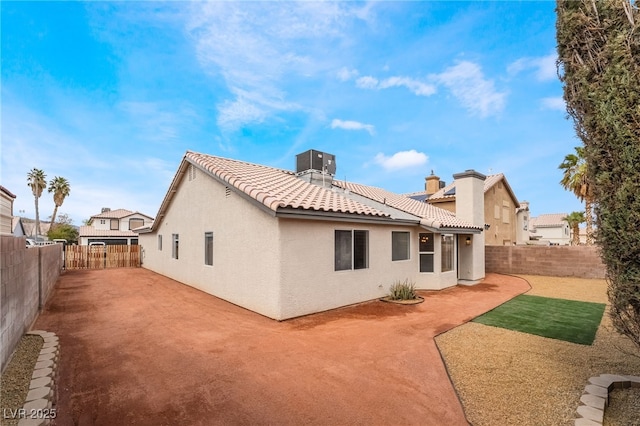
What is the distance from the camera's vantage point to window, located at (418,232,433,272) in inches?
495

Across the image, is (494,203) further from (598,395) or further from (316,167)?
(598,395)

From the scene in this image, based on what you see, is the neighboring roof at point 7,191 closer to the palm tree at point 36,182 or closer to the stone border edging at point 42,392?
the stone border edging at point 42,392

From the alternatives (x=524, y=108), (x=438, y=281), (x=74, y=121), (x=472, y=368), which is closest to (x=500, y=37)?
(x=524, y=108)

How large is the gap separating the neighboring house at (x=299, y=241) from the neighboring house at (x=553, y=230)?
44.1 m

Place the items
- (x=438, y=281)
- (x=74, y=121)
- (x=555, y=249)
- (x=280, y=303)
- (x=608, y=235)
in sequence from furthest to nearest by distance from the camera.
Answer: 1. (x=555, y=249)
2. (x=74, y=121)
3. (x=438, y=281)
4. (x=280, y=303)
5. (x=608, y=235)

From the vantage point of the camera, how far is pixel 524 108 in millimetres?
13484

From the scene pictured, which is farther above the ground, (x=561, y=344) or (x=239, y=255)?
(x=239, y=255)

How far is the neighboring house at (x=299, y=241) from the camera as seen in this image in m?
8.11

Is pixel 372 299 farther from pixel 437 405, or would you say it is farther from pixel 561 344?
pixel 437 405

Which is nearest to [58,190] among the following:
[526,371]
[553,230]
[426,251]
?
[426,251]

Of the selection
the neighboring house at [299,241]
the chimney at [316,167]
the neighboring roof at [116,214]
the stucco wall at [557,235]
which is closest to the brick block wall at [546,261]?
the neighboring house at [299,241]

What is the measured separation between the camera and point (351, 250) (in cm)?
978

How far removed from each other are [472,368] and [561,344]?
2.85m

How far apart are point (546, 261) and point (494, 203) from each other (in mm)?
7001
